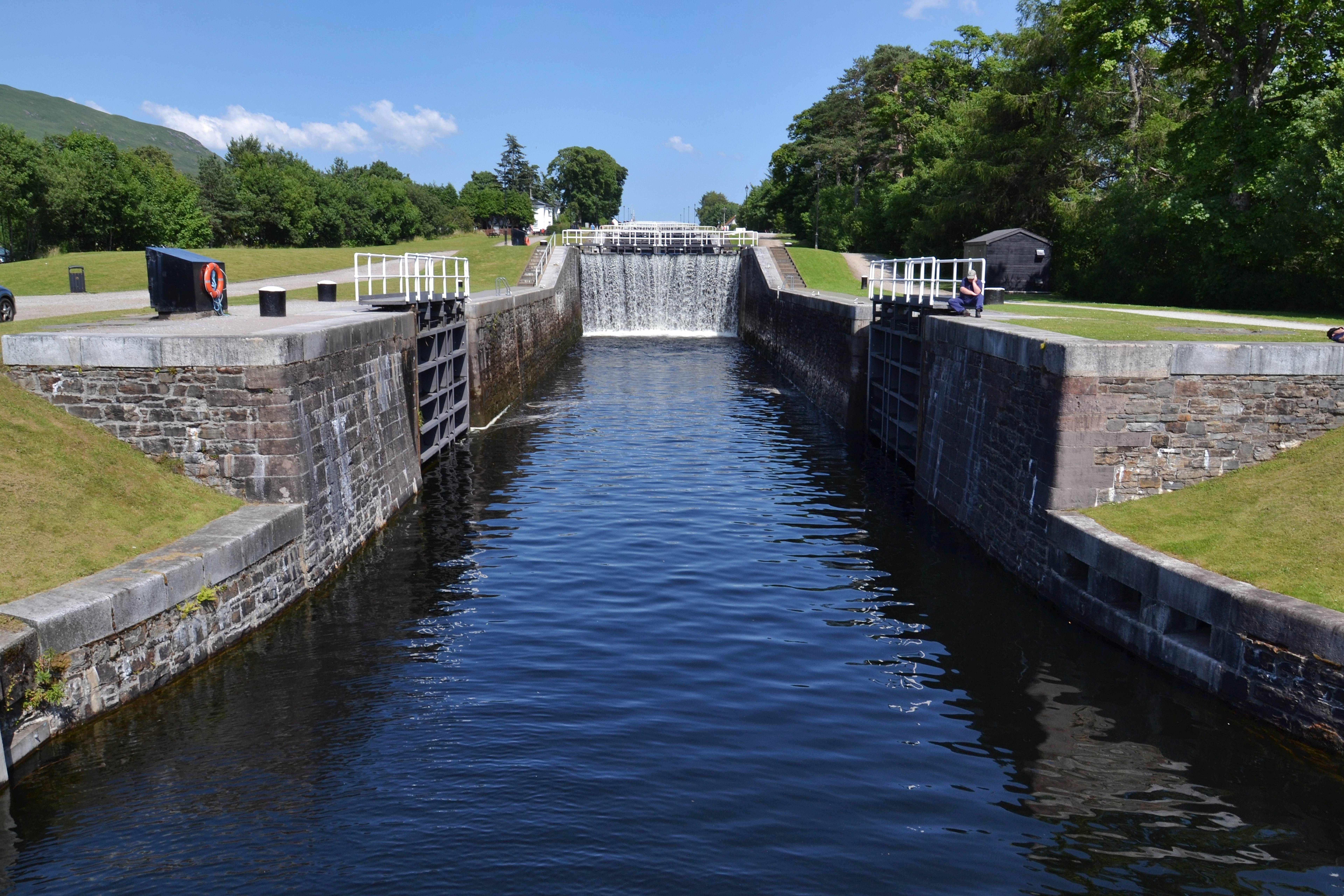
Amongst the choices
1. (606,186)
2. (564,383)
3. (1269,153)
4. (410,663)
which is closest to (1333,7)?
(1269,153)

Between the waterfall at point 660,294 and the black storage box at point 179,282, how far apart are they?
33.0m

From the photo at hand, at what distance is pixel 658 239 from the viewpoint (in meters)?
52.7

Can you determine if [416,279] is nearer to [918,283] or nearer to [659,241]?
[918,283]

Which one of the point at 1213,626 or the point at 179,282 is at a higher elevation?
the point at 179,282

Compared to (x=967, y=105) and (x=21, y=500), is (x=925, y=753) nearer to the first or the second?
(x=21, y=500)

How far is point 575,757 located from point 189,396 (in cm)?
683

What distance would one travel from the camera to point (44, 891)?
21.0 ft

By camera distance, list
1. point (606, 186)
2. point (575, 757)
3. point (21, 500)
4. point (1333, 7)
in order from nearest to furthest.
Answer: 1. point (575, 757)
2. point (21, 500)
3. point (1333, 7)
4. point (606, 186)

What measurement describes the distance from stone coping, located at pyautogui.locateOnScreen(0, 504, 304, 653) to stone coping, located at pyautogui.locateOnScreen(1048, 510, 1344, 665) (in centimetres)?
909

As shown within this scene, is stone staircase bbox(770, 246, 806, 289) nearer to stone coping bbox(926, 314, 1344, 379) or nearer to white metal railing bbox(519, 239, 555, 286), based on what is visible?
white metal railing bbox(519, 239, 555, 286)

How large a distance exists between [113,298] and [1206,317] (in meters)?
27.6

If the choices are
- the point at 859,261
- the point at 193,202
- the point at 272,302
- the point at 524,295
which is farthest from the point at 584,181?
the point at 272,302

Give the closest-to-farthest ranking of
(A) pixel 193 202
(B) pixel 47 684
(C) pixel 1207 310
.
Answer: (B) pixel 47 684
(C) pixel 1207 310
(A) pixel 193 202

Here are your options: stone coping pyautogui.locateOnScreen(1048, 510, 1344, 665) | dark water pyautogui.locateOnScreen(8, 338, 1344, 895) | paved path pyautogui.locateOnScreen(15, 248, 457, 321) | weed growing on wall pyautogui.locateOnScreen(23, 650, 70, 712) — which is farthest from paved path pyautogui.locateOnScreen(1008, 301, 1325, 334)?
weed growing on wall pyautogui.locateOnScreen(23, 650, 70, 712)
